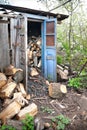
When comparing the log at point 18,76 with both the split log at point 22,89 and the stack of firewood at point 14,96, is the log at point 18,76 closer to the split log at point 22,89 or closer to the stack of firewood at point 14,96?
the stack of firewood at point 14,96

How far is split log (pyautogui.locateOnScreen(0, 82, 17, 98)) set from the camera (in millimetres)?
5739

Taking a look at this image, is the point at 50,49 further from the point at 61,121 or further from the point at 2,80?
the point at 61,121

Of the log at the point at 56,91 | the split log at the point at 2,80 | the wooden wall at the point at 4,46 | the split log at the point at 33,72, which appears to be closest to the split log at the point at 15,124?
the split log at the point at 2,80

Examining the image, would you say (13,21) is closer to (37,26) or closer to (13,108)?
(37,26)

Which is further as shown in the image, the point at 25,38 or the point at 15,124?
the point at 25,38

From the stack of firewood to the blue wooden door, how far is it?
1.73 metres

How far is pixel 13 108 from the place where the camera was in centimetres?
523

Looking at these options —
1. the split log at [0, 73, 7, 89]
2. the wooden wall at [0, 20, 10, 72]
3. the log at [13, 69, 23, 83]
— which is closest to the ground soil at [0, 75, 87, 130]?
the log at [13, 69, 23, 83]

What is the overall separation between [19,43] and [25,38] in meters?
0.47


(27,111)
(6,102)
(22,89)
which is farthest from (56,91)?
(6,102)

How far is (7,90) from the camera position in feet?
19.1

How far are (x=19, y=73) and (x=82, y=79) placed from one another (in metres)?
2.85

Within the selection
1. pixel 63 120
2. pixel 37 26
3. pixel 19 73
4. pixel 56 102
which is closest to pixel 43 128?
pixel 63 120

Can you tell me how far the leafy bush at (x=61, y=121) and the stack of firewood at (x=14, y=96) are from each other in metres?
0.58
